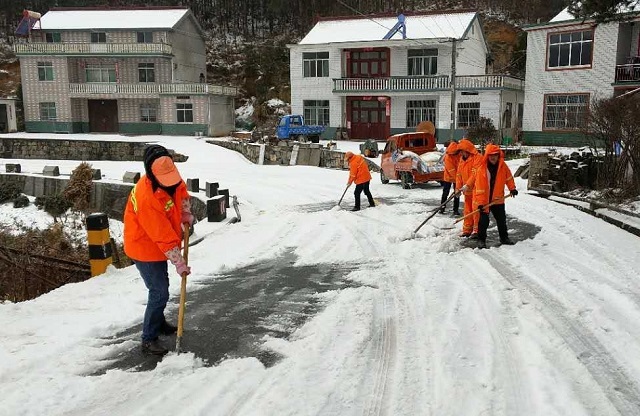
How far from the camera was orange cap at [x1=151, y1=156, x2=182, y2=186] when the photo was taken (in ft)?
15.8

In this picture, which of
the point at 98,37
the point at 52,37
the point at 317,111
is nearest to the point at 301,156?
the point at 317,111

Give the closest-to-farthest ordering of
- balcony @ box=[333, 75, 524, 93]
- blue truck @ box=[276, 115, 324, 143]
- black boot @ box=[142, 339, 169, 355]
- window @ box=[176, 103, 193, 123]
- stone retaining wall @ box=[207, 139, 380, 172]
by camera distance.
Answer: black boot @ box=[142, 339, 169, 355] → stone retaining wall @ box=[207, 139, 380, 172] → blue truck @ box=[276, 115, 324, 143] → balcony @ box=[333, 75, 524, 93] → window @ box=[176, 103, 193, 123]

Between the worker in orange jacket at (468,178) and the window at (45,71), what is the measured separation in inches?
1628

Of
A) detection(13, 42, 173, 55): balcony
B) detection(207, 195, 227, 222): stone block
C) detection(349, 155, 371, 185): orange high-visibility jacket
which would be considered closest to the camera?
detection(207, 195, 227, 222): stone block

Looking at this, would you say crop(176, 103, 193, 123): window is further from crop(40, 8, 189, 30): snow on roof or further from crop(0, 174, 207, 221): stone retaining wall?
crop(0, 174, 207, 221): stone retaining wall

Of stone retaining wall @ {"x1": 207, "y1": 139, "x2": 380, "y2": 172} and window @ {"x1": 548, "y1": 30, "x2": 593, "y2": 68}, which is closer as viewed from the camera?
stone retaining wall @ {"x1": 207, "y1": 139, "x2": 380, "y2": 172}

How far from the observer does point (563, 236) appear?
31.3 ft

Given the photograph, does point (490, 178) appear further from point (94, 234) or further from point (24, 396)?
point (24, 396)

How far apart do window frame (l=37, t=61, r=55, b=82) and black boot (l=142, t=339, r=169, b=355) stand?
44171 millimetres

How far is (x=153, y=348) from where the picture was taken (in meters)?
5.00

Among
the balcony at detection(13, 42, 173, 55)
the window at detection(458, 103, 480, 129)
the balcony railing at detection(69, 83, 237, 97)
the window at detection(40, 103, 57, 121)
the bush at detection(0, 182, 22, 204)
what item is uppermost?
the balcony at detection(13, 42, 173, 55)

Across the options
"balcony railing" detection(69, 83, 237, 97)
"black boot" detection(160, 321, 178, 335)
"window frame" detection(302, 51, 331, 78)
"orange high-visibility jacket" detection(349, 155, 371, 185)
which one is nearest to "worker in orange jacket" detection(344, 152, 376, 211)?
"orange high-visibility jacket" detection(349, 155, 371, 185)

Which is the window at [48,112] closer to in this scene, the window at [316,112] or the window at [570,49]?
the window at [316,112]

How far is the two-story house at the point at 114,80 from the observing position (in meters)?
42.1
